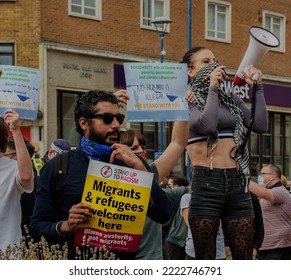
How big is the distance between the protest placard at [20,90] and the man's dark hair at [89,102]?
1.66 metres

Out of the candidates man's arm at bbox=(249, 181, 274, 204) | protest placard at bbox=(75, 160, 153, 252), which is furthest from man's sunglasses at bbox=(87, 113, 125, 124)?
man's arm at bbox=(249, 181, 274, 204)

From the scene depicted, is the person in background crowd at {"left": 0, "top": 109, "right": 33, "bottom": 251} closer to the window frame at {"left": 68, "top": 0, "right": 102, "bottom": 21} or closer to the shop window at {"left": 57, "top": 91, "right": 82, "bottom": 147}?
the shop window at {"left": 57, "top": 91, "right": 82, "bottom": 147}

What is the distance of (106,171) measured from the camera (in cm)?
484

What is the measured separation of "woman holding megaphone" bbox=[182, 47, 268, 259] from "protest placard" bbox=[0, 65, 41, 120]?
1498 millimetres

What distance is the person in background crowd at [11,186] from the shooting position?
5.75 metres

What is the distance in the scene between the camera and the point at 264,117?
602cm

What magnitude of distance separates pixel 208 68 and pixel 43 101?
70.9 feet

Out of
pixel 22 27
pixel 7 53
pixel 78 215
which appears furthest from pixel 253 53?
pixel 7 53

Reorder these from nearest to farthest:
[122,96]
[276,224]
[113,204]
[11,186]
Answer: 1. [113,204]
2. [122,96]
3. [11,186]
4. [276,224]

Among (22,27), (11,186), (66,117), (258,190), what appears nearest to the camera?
(11,186)

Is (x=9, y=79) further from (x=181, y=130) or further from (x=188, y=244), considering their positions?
(x=188, y=244)

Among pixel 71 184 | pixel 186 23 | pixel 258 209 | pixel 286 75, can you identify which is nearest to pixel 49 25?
pixel 186 23

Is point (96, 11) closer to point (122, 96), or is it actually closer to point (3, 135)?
point (3, 135)

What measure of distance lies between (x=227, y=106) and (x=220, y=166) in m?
0.44
